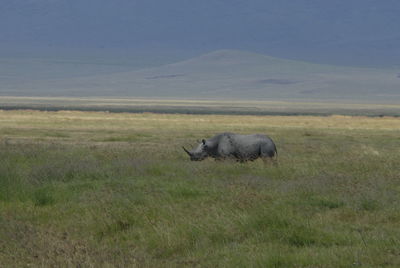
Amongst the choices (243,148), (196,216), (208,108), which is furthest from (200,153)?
(208,108)

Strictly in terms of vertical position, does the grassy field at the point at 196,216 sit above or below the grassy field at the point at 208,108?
above

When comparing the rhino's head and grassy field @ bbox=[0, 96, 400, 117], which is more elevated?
the rhino's head

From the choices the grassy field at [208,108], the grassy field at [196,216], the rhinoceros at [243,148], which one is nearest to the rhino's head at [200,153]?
the rhinoceros at [243,148]

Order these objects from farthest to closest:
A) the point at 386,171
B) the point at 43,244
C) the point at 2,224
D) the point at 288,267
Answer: the point at 386,171
the point at 2,224
the point at 43,244
the point at 288,267

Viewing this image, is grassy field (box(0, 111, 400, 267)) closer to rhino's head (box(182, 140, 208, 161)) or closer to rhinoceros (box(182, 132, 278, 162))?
rhinoceros (box(182, 132, 278, 162))

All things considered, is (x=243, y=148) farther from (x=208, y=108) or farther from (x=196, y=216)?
(x=208, y=108)

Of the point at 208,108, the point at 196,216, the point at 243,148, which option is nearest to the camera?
the point at 196,216

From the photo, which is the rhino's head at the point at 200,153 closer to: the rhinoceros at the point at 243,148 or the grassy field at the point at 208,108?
the rhinoceros at the point at 243,148

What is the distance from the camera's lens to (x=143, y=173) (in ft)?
52.8

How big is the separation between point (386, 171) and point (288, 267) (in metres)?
9.39

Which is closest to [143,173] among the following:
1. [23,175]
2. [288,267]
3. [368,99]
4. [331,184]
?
[23,175]

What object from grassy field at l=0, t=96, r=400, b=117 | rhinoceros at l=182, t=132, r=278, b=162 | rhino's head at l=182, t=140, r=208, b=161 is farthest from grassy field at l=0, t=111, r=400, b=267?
grassy field at l=0, t=96, r=400, b=117

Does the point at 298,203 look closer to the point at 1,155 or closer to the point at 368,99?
the point at 1,155

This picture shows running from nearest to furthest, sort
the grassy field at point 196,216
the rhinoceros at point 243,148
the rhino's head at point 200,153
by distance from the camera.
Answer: the grassy field at point 196,216 < the rhinoceros at point 243,148 < the rhino's head at point 200,153
